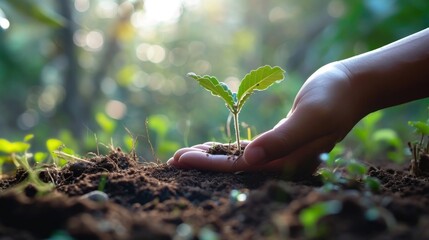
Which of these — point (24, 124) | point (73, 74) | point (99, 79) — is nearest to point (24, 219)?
point (73, 74)

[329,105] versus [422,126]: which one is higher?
[329,105]

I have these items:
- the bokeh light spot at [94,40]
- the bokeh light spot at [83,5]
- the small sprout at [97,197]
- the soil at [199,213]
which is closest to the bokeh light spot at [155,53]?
the bokeh light spot at [83,5]

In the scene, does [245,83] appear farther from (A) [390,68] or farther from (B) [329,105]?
(A) [390,68]

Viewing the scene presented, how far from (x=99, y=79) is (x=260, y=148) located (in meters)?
4.99

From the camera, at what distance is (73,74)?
5137mm

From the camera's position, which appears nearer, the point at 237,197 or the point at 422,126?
the point at 237,197

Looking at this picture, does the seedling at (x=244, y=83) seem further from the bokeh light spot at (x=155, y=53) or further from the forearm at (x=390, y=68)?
the bokeh light spot at (x=155, y=53)

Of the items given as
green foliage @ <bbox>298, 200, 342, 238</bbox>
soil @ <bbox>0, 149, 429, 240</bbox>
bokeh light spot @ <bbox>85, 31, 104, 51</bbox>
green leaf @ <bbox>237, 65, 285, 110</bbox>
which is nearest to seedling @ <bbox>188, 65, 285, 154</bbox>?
green leaf @ <bbox>237, 65, 285, 110</bbox>

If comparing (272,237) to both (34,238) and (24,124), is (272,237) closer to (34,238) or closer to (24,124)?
(34,238)

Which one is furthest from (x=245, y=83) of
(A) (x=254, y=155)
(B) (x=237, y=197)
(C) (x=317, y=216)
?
(C) (x=317, y=216)

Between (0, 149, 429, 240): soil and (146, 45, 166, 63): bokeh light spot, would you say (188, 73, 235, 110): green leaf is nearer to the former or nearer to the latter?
(0, 149, 429, 240): soil

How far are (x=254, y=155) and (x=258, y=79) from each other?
8.6 inches

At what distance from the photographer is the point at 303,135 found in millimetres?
1384

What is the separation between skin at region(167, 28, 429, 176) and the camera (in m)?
1.36
